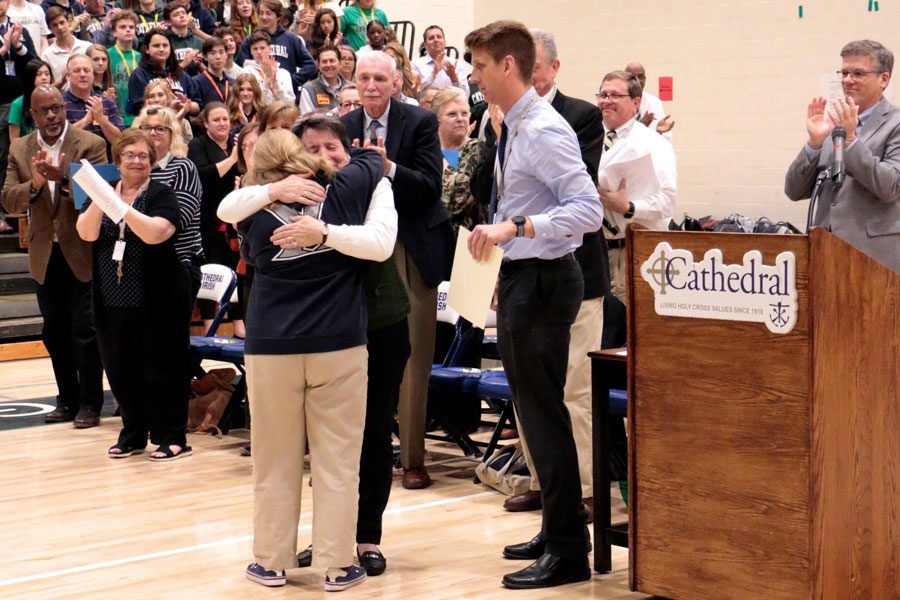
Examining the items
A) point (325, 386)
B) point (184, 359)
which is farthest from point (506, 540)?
point (184, 359)

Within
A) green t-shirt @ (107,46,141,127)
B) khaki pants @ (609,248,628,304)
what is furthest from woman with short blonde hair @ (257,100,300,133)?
green t-shirt @ (107,46,141,127)

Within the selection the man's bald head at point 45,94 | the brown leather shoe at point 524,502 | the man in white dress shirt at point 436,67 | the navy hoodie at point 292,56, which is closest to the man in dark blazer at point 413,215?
the brown leather shoe at point 524,502

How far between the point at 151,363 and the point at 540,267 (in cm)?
272

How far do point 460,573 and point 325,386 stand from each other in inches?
31.4

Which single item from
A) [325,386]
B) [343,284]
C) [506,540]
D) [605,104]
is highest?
[605,104]

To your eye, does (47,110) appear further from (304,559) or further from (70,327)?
(304,559)

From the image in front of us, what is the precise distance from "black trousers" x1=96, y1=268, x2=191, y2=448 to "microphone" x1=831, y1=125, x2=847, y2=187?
9.78 ft

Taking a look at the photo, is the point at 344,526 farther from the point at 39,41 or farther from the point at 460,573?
the point at 39,41

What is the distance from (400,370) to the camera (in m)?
4.11

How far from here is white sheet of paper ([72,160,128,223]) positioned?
17.9ft

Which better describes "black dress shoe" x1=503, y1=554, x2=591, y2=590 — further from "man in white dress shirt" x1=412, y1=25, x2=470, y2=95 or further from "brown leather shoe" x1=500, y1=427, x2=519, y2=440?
"man in white dress shirt" x1=412, y1=25, x2=470, y2=95

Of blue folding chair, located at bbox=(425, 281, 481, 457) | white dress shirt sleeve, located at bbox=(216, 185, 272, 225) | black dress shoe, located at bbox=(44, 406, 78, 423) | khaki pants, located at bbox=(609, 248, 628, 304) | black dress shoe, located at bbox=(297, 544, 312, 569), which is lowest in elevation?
black dress shoe, located at bbox=(297, 544, 312, 569)

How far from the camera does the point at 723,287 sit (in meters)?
3.34

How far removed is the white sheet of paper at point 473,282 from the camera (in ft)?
11.8
